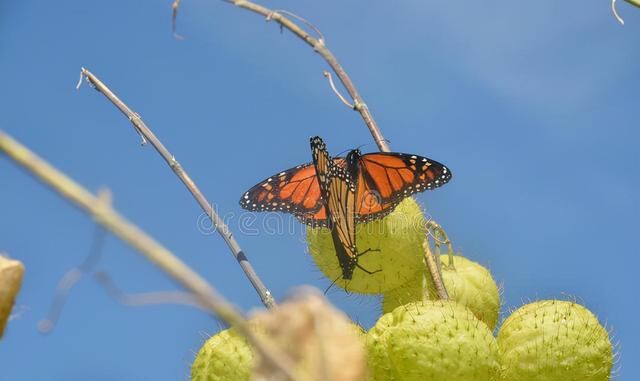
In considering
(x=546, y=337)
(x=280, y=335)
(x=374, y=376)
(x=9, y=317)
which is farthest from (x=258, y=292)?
(x=280, y=335)

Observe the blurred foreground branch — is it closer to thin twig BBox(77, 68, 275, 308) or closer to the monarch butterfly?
thin twig BBox(77, 68, 275, 308)

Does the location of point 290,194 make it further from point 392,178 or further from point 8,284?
point 8,284

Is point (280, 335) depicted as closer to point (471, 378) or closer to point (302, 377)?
point (302, 377)

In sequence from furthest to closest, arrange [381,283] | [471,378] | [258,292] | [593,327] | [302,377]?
[381,283] → [593,327] → [258,292] → [471,378] → [302,377]

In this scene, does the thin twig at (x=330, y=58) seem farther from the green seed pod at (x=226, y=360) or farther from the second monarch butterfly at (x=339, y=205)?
the green seed pod at (x=226, y=360)

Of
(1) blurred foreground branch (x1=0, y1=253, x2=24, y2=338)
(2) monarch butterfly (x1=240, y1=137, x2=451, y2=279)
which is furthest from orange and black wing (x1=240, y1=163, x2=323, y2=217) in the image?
(1) blurred foreground branch (x1=0, y1=253, x2=24, y2=338)
